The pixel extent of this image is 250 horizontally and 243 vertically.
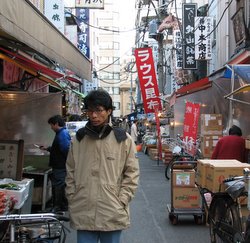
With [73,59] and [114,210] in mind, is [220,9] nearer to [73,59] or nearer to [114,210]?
[73,59]

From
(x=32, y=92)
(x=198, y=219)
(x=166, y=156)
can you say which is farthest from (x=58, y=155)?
(x=166, y=156)

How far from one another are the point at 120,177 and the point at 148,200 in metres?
7.04

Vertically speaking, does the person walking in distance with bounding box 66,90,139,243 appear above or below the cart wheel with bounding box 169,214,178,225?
above

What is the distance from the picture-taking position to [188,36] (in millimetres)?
19453

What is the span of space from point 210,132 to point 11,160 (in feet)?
27.3

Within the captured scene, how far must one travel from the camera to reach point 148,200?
1077cm

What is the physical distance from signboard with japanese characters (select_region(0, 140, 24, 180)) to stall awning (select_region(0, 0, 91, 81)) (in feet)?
4.89

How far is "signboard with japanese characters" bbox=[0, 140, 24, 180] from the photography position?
21.6ft

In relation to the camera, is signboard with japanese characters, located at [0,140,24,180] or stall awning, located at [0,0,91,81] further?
signboard with japanese characters, located at [0,140,24,180]

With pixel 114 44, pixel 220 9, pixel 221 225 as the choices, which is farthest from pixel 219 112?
pixel 114 44

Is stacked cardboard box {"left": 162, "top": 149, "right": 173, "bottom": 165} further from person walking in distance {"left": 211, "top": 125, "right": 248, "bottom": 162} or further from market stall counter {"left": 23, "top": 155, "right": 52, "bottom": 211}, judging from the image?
market stall counter {"left": 23, "top": 155, "right": 52, "bottom": 211}

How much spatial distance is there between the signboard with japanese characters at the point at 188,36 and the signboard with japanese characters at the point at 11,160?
1370 cm

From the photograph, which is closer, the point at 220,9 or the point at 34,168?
the point at 34,168

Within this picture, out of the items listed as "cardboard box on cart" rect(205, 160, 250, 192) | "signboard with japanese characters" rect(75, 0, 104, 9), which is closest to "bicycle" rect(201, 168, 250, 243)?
"cardboard box on cart" rect(205, 160, 250, 192)
